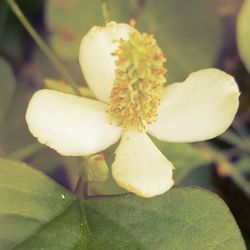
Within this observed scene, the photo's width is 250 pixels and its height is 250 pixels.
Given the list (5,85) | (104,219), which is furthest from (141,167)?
(5,85)

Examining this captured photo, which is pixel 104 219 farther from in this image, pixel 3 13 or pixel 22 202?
pixel 3 13

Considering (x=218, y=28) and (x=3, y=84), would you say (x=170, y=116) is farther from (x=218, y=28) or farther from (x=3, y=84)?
(x=218, y=28)

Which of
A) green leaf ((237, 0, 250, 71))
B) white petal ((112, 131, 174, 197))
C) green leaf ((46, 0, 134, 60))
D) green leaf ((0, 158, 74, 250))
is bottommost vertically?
green leaf ((237, 0, 250, 71))

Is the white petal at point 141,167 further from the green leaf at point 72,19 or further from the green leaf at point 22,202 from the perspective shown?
the green leaf at point 72,19

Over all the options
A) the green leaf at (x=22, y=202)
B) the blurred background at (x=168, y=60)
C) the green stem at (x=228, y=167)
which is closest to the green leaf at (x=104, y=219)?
the green leaf at (x=22, y=202)

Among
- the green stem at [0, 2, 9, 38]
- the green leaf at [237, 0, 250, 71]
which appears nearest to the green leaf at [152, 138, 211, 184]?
the green leaf at [237, 0, 250, 71]

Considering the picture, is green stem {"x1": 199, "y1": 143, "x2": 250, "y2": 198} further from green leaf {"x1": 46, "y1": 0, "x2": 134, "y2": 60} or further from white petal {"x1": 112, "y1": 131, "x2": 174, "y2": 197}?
white petal {"x1": 112, "y1": 131, "x2": 174, "y2": 197}

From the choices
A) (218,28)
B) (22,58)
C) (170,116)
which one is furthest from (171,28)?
(170,116)
